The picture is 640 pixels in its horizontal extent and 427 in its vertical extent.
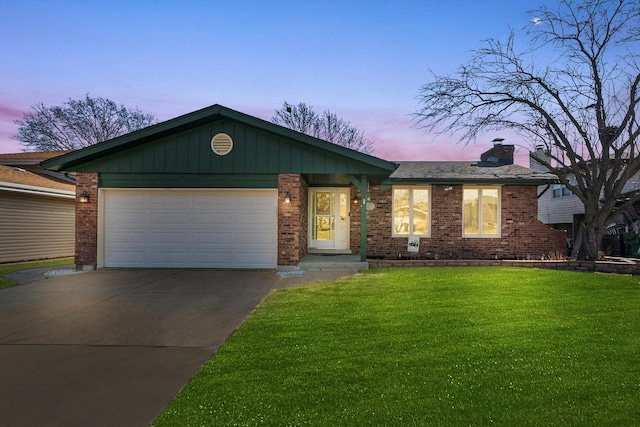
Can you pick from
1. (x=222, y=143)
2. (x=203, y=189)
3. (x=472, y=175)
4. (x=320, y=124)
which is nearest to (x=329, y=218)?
(x=203, y=189)

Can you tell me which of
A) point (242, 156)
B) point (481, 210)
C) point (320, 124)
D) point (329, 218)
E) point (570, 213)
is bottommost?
point (329, 218)

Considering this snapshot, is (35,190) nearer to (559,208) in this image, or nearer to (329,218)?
(329,218)

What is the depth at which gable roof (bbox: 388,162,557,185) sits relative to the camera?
470 inches

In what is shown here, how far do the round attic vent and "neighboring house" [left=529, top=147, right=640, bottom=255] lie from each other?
12628 millimetres

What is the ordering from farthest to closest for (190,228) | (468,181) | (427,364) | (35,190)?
1. (35,190)
2. (468,181)
3. (190,228)
4. (427,364)

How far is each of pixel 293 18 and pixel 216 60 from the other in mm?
3909

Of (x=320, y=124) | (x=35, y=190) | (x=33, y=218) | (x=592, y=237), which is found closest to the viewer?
(x=592, y=237)

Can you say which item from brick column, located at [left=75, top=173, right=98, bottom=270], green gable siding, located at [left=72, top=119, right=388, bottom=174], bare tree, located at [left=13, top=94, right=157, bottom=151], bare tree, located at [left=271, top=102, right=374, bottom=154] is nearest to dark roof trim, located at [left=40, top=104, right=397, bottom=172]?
green gable siding, located at [left=72, top=119, right=388, bottom=174]

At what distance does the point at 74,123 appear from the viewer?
27.5 m

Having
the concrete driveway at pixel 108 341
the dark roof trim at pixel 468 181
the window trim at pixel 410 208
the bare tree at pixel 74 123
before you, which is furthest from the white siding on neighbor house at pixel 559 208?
the bare tree at pixel 74 123

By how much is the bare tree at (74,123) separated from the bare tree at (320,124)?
1138 centimetres

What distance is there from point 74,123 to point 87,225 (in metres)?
21.7

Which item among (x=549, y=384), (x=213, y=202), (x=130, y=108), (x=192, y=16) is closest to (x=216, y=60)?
(x=192, y=16)

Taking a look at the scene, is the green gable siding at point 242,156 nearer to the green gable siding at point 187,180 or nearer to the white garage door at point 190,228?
the green gable siding at point 187,180
